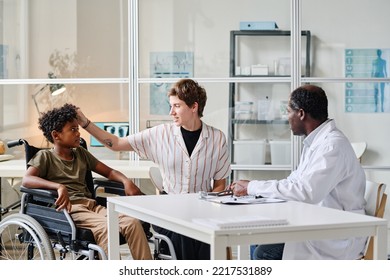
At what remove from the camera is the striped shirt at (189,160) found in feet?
14.2

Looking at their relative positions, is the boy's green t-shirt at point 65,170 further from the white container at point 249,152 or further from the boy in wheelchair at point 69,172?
the white container at point 249,152

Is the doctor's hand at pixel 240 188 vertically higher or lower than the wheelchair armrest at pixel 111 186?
higher

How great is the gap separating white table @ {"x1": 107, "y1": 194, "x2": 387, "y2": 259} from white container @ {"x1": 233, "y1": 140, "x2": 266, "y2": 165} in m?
2.47

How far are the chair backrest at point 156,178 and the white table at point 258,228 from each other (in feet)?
2.81

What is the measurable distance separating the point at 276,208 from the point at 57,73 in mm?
3253

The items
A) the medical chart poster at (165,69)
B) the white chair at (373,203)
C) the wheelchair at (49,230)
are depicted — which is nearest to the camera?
the white chair at (373,203)

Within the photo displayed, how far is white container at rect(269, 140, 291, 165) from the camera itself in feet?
19.7

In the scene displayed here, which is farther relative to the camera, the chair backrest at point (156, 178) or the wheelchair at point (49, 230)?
the chair backrest at point (156, 178)

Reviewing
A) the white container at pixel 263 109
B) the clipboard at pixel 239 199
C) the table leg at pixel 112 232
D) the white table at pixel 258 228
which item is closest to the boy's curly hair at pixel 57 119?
the table leg at pixel 112 232

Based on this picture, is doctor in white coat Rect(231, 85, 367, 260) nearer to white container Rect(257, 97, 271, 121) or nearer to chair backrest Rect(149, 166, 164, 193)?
chair backrest Rect(149, 166, 164, 193)

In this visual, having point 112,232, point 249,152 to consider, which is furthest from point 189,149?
point 249,152

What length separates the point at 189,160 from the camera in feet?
14.2

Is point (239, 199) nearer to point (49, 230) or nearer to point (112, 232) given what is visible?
point (112, 232)

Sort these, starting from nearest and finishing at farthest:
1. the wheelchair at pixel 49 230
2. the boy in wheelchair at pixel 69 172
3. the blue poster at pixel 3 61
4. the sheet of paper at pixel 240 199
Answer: the sheet of paper at pixel 240 199 < the wheelchair at pixel 49 230 < the boy in wheelchair at pixel 69 172 < the blue poster at pixel 3 61
